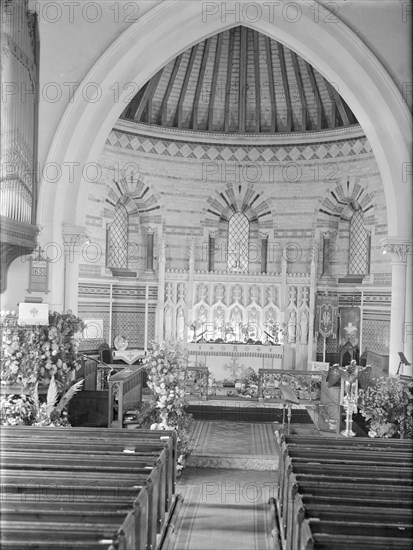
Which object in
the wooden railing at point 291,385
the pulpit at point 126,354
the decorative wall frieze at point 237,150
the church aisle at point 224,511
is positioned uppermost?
the decorative wall frieze at point 237,150

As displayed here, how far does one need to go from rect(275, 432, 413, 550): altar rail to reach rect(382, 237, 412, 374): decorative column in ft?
15.5

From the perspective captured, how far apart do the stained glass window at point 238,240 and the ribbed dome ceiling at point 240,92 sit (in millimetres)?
2655

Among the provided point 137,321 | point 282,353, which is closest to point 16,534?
point 282,353

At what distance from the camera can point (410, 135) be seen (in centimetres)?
1159

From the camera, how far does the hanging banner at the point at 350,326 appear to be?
17188 mm

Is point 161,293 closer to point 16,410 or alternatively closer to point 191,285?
point 191,285

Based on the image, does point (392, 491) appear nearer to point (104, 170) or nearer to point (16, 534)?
point (16, 534)

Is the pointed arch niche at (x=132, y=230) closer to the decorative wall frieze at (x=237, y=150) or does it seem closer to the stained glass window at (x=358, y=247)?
the decorative wall frieze at (x=237, y=150)

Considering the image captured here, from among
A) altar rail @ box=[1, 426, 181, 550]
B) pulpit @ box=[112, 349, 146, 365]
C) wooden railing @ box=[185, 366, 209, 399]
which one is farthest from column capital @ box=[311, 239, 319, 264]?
altar rail @ box=[1, 426, 181, 550]

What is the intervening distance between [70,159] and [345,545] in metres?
9.30

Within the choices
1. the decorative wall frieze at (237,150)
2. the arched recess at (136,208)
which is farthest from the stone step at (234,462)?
the decorative wall frieze at (237,150)

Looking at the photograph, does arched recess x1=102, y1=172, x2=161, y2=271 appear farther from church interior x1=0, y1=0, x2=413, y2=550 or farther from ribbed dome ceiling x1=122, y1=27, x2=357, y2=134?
ribbed dome ceiling x1=122, y1=27, x2=357, y2=134

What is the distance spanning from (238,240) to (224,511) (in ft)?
40.5

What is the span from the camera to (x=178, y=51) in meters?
12.5
